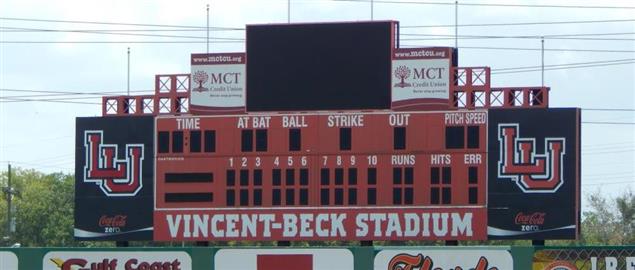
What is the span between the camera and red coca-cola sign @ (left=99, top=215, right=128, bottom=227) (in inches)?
1158

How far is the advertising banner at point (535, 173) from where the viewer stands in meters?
27.8

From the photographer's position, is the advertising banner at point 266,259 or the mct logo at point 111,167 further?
the mct logo at point 111,167

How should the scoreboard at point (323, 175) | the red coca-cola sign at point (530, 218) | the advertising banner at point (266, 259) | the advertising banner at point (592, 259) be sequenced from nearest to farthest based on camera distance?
the advertising banner at point (592, 259), the advertising banner at point (266, 259), the red coca-cola sign at point (530, 218), the scoreboard at point (323, 175)

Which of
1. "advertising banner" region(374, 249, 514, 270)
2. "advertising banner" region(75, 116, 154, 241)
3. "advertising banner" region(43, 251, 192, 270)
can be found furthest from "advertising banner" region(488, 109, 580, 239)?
"advertising banner" region(75, 116, 154, 241)

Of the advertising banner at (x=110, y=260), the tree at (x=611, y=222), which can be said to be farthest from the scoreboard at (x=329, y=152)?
the tree at (x=611, y=222)

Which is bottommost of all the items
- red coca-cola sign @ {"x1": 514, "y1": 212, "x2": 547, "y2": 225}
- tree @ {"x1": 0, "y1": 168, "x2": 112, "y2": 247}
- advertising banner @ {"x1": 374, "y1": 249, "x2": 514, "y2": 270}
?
tree @ {"x1": 0, "y1": 168, "x2": 112, "y2": 247}

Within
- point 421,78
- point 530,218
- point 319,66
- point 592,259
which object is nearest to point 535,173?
point 530,218

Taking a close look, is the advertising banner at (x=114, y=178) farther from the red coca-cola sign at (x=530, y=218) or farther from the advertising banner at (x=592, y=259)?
the advertising banner at (x=592, y=259)

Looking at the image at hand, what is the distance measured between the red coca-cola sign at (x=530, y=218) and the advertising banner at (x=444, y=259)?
3266mm

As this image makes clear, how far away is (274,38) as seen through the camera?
95.8 ft

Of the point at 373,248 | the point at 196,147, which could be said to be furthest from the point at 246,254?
the point at 196,147

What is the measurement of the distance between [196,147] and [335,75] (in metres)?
3.07

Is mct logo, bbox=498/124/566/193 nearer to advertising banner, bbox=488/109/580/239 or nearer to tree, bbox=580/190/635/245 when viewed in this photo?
advertising banner, bbox=488/109/580/239

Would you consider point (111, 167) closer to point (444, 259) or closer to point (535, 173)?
point (444, 259)
